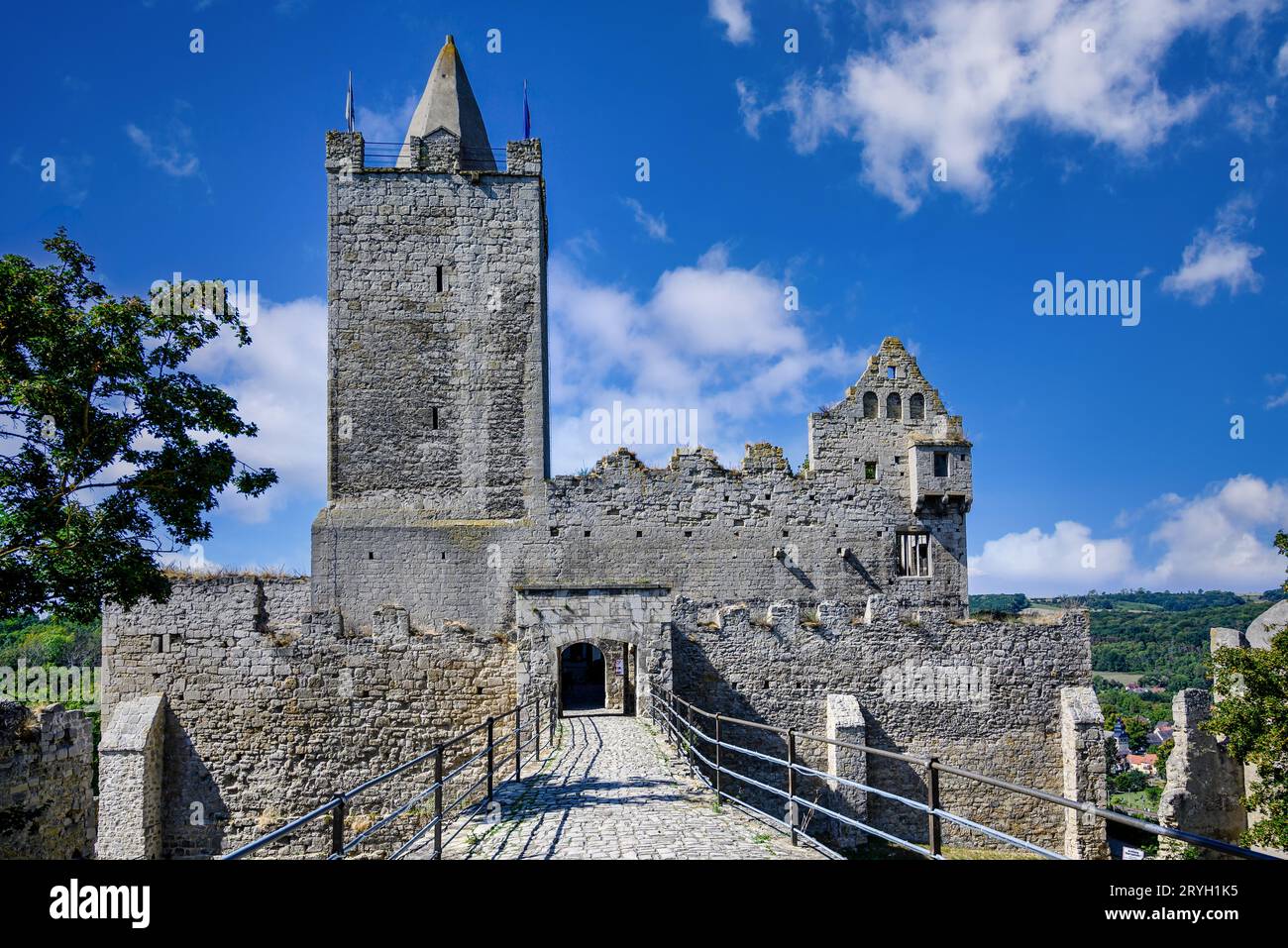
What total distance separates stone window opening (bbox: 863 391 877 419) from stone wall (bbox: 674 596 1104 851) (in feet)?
19.8

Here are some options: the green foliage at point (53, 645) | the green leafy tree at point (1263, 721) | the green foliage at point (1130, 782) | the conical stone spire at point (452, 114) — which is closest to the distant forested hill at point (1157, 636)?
the green foliage at point (1130, 782)

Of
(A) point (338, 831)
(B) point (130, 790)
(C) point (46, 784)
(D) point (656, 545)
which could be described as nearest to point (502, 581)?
(D) point (656, 545)

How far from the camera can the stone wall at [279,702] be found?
61.7ft

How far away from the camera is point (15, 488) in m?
11.7

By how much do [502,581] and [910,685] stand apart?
10396mm

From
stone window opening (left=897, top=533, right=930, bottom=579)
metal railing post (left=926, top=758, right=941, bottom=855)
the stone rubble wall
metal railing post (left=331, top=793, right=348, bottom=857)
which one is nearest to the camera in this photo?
metal railing post (left=926, top=758, right=941, bottom=855)

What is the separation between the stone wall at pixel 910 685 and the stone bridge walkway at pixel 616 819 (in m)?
5.03

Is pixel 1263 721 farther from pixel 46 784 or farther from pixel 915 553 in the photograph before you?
pixel 46 784

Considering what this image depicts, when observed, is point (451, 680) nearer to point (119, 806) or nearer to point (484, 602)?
point (484, 602)

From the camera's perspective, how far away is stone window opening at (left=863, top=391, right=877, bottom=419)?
23484 millimetres

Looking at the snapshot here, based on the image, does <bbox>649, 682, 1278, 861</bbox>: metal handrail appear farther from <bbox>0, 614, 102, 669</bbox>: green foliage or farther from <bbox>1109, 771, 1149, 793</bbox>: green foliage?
<bbox>0, 614, 102, 669</bbox>: green foliage

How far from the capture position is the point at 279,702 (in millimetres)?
Answer: 18859

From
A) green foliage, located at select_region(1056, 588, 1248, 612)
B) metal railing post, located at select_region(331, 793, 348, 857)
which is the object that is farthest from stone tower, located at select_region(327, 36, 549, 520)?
green foliage, located at select_region(1056, 588, 1248, 612)

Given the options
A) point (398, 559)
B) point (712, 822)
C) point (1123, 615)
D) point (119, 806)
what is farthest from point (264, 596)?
point (1123, 615)
